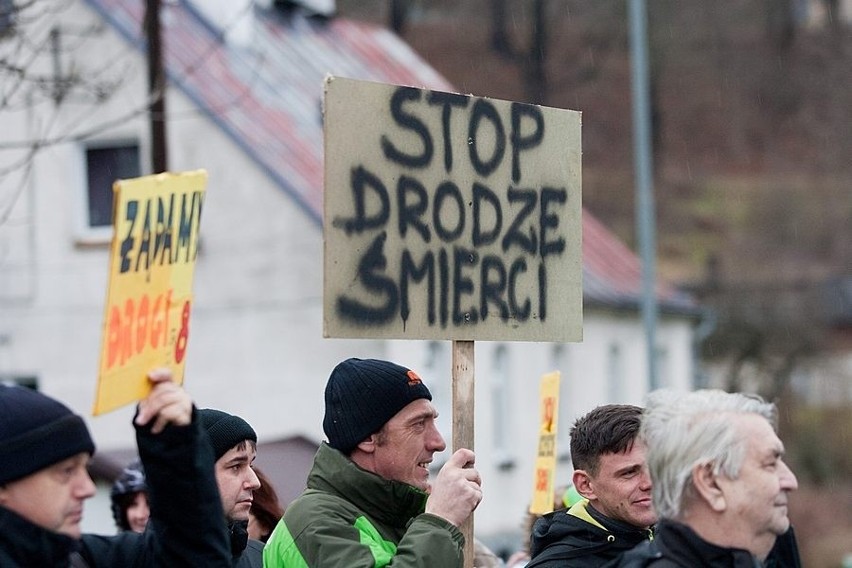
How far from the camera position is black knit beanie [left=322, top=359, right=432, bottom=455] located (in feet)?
15.5

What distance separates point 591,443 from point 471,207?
0.75 meters

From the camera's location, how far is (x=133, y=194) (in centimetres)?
372

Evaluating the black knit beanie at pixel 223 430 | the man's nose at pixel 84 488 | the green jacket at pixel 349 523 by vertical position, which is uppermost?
the man's nose at pixel 84 488

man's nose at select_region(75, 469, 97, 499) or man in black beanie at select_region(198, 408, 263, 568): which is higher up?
man's nose at select_region(75, 469, 97, 499)

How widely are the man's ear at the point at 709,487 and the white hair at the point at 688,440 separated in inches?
0.4

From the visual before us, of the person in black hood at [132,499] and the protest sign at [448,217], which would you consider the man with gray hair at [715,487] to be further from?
the person in black hood at [132,499]

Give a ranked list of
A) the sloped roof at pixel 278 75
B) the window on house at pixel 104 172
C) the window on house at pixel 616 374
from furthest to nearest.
→ the window on house at pixel 616 374, the window on house at pixel 104 172, the sloped roof at pixel 278 75

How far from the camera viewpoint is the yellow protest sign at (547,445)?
691cm

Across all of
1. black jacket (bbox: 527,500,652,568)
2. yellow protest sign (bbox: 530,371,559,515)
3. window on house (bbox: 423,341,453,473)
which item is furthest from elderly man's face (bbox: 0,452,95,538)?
window on house (bbox: 423,341,453,473)

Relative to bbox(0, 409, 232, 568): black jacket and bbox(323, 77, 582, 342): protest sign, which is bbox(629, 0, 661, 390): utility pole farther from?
bbox(0, 409, 232, 568): black jacket

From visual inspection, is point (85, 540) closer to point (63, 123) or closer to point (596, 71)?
point (63, 123)

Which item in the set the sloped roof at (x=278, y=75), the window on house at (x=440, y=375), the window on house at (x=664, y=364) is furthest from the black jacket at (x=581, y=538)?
the window on house at (x=664, y=364)

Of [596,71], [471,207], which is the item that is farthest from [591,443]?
[596,71]

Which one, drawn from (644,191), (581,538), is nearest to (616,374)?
(644,191)
